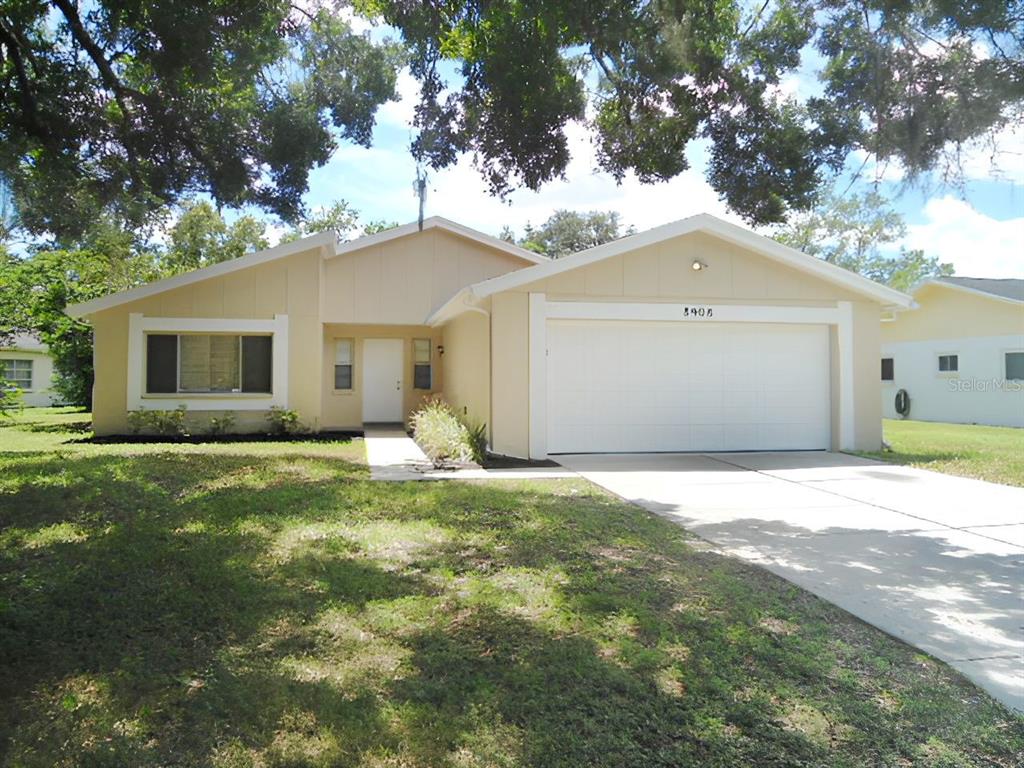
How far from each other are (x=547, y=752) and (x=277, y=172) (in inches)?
388

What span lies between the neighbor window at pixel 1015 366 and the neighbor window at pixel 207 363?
1912 centimetres

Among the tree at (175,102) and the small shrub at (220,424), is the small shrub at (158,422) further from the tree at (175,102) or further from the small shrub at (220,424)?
the tree at (175,102)

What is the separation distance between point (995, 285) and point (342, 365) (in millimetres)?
18663

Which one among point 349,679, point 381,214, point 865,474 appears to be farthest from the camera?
point 381,214

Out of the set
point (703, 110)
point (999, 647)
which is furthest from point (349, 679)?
point (703, 110)

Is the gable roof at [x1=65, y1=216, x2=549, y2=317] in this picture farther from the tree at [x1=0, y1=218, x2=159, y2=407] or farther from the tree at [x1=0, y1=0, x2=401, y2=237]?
the tree at [x1=0, y1=0, x2=401, y2=237]

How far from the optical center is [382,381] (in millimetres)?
18406

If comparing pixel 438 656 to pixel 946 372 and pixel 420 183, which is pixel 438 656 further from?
pixel 946 372

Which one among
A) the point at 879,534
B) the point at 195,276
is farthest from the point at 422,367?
the point at 879,534

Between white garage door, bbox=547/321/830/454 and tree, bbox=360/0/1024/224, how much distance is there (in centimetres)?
291

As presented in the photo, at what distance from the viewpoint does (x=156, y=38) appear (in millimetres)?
8438

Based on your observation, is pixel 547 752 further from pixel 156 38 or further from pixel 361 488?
pixel 156 38

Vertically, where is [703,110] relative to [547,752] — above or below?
above

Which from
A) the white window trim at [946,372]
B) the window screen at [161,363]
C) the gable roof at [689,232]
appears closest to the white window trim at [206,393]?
the window screen at [161,363]
